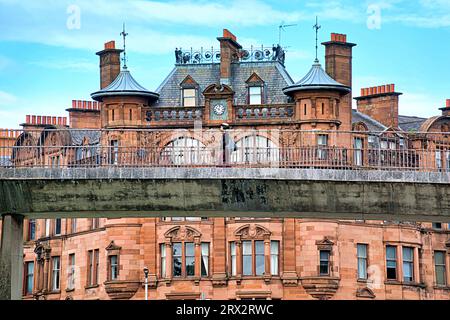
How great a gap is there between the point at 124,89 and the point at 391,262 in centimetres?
2091

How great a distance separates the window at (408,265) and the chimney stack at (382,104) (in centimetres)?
1037

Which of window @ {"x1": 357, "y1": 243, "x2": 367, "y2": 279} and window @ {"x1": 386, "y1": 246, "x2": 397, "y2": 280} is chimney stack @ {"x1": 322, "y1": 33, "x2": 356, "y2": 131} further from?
window @ {"x1": 386, "y1": 246, "x2": 397, "y2": 280}

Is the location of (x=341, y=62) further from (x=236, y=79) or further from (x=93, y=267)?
(x=93, y=267)

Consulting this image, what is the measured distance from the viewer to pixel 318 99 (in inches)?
3516

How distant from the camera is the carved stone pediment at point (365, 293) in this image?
88438 millimetres

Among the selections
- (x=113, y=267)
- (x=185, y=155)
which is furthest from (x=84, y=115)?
(x=185, y=155)

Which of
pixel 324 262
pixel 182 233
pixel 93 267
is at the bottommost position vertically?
pixel 93 267

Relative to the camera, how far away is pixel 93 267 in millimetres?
93125

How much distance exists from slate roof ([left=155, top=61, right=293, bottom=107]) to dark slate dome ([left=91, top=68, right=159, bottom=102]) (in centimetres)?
159

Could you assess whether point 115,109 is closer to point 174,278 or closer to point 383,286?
point 174,278

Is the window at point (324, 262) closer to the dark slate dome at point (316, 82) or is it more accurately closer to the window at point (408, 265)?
the window at point (408, 265)

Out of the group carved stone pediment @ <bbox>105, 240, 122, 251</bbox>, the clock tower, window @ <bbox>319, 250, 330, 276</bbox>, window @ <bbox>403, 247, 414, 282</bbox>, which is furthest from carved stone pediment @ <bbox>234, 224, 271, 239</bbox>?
window @ <bbox>403, 247, 414, 282</bbox>

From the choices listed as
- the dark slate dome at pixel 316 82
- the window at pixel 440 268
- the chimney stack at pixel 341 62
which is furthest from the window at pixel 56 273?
the window at pixel 440 268
